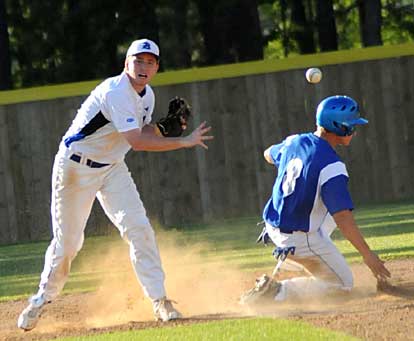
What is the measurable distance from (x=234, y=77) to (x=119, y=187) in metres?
11.1

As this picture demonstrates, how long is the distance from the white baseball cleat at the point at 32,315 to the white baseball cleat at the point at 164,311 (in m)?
0.78

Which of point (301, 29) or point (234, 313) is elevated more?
point (301, 29)

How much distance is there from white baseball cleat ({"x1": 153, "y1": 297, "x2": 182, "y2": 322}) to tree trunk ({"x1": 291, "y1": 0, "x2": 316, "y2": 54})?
846 inches

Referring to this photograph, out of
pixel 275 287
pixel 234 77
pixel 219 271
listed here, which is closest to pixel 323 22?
pixel 234 77

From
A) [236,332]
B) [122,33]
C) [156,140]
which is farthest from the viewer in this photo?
[122,33]

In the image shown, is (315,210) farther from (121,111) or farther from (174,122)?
(121,111)

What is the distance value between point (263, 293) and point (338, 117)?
132cm

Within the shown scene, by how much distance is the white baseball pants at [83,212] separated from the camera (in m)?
8.23

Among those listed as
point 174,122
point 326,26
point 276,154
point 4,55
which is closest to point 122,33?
point 4,55

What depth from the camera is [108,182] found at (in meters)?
8.34

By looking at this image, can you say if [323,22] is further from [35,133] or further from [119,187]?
[119,187]

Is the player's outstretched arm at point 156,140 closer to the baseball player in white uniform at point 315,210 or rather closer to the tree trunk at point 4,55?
the baseball player in white uniform at point 315,210

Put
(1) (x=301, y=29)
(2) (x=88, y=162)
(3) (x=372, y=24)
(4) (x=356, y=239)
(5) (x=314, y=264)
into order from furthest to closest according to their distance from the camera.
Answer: (1) (x=301, y=29), (3) (x=372, y=24), (5) (x=314, y=264), (2) (x=88, y=162), (4) (x=356, y=239)

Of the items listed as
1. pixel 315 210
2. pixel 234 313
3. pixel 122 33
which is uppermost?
pixel 122 33
